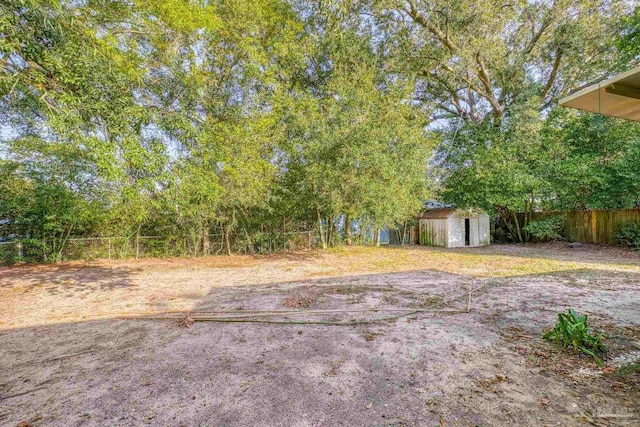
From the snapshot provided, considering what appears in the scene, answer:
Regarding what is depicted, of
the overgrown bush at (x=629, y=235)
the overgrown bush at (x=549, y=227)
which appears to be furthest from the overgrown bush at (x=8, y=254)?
the overgrown bush at (x=629, y=235)

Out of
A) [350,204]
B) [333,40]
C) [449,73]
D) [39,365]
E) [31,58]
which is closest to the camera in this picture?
[39,365]

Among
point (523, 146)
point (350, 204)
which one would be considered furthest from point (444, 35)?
point (350, 204)

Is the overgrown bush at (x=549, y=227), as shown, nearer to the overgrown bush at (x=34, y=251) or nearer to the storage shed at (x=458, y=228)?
the storage shed at (x=458, y=228)

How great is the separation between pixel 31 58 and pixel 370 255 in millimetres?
8829

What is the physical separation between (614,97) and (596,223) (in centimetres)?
1126

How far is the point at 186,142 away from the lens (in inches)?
197

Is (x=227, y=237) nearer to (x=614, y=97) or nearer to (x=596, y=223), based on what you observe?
(x=614, y=97)

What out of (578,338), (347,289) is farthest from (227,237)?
(578,338)

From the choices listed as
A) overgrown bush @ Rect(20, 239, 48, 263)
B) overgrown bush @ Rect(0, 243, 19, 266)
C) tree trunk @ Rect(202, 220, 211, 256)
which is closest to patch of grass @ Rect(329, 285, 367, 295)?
tree trunk @ Rect(202, 220, 211, 256)

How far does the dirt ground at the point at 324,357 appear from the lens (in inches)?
77.6

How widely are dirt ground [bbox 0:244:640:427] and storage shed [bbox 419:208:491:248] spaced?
701 cm

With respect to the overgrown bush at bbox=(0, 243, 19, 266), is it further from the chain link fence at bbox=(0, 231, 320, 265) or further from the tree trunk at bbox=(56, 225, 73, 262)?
the tree trunk at bbox=(56, 225, 73, 262)

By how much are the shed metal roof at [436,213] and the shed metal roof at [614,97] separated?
10239mm

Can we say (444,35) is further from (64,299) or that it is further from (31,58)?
(64,299)
